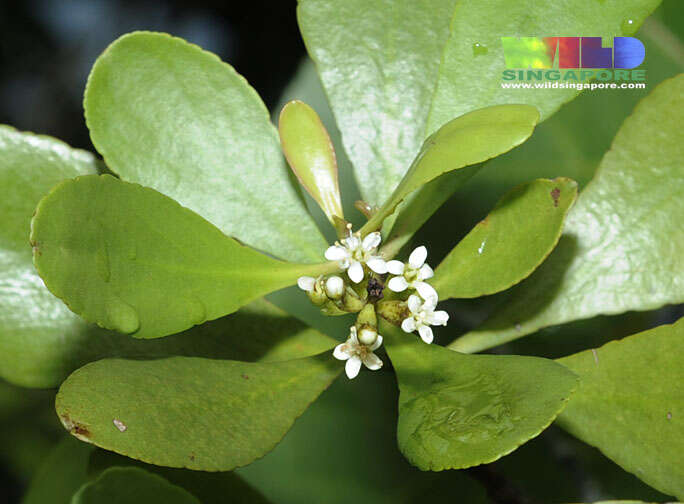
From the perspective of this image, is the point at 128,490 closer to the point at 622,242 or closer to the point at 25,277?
the point at 25,277

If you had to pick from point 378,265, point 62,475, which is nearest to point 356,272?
point 378,265

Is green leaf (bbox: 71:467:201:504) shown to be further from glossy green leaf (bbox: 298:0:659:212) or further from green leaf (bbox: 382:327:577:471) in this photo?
glossy green leaf (bbox: 298:0:659:212)

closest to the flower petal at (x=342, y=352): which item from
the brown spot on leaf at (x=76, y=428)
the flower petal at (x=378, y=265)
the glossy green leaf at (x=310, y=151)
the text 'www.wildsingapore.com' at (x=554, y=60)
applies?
the flower petal at (x=378, y=265)

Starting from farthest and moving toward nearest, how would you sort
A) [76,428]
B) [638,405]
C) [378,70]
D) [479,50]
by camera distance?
1. [378,70]
2. [479,50]
3. [638,405]
4. [76,428]

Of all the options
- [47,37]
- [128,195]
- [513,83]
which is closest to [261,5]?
[47,37]

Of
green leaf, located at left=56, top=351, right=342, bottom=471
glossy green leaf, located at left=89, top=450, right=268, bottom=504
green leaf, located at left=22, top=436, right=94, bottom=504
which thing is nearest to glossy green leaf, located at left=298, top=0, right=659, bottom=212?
green leaf, located at left=56, top=351, right=342, bottom=471

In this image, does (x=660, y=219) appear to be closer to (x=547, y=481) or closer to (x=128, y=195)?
(x=547, y=481)
